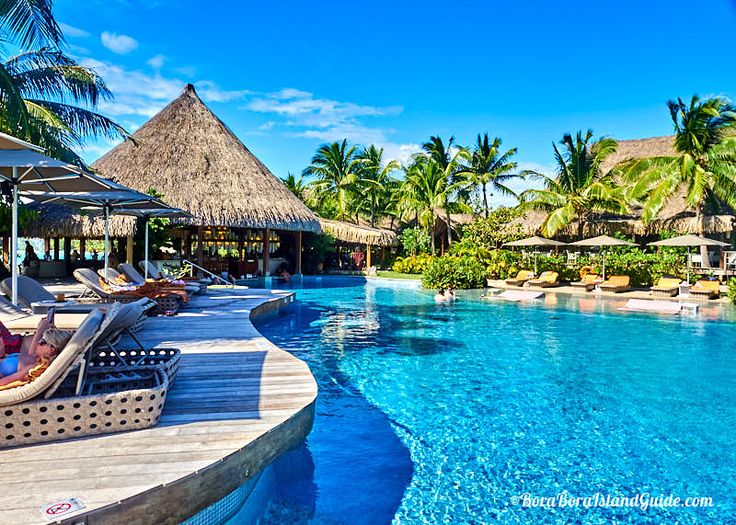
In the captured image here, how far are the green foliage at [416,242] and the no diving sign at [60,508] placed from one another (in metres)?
22.8

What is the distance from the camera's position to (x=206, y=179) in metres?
18.5

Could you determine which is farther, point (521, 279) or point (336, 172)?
point (336, 172)

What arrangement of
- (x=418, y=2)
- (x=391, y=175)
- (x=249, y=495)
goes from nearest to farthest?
(x=249, y=495) → (x=418, y=2) → (x=391, y=175)

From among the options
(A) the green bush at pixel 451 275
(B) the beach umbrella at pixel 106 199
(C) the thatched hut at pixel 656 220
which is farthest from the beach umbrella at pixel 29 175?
(C) the thatched hut at pixel 656 220

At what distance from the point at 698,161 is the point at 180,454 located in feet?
68.1

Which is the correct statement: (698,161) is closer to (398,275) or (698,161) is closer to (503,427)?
(398,275)

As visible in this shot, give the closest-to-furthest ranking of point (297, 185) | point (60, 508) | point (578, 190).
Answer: point (60, 508) → point (578, 190) → point (297, 185)

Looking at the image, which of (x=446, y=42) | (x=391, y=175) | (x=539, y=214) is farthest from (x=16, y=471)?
(x=391, y=175)

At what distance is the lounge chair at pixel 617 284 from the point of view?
16500mm

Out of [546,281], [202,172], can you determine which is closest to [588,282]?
[546,281]

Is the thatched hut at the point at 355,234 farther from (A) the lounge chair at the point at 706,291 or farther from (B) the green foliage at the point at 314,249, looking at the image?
(A) the lounge chair at the point at 706,291

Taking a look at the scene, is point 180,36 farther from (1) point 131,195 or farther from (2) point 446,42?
(1) point 131,195

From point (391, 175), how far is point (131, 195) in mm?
23985

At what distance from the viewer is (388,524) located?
335 cm
